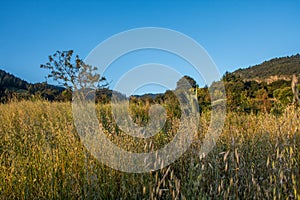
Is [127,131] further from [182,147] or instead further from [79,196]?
[79,196]

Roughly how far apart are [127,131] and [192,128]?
0.82m

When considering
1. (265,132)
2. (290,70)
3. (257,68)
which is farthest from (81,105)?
(257,68)

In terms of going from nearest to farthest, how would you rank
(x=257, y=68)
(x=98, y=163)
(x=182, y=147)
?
(x=98, y=163) → (x=182, y=147) → (x=257, y=68)

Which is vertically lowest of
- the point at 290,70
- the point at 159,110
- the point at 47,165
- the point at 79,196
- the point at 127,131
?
the point at 79,196

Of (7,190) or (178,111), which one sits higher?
(178,111)

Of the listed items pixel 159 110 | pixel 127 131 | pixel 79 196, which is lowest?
pixel 79 196

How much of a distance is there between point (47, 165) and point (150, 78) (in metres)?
1.57

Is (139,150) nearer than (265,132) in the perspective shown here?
Yes

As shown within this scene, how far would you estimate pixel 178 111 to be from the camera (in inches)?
219

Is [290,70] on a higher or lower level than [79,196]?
higher

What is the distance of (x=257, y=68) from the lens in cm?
4925

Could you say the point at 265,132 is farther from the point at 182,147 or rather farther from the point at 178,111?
the point at 178,111

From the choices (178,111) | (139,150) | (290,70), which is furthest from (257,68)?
(139,150)

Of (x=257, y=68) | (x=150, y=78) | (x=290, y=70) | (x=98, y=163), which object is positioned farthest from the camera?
(x=257, y=68)
